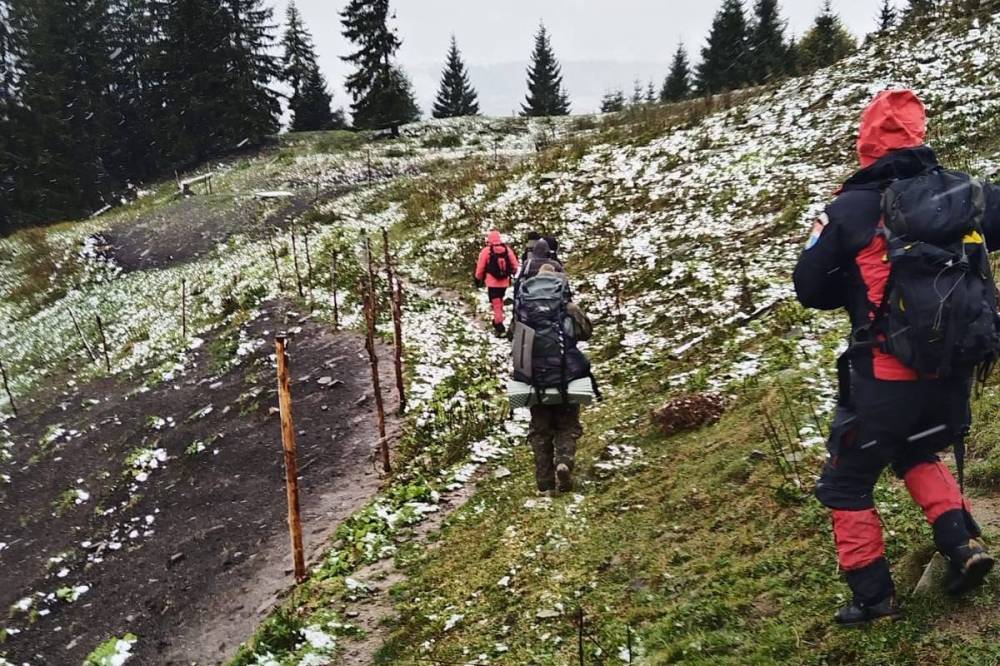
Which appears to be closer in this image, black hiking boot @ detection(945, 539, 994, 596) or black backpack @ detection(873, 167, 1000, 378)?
black backpack @ detection(873, 167, 1000, 378)

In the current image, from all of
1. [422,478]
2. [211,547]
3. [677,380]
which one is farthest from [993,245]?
A: [211,547]

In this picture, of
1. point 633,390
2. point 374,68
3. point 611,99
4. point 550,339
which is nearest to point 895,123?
point 550,339

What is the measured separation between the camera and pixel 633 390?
29.4 ft

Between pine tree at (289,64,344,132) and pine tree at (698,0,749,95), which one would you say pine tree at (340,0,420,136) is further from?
pine tree at (698,0,749,95)

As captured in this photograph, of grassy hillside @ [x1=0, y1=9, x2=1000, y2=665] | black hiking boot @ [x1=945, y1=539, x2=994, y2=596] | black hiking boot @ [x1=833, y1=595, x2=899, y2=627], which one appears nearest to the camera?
black hiking boot @ [x1=945, y1=539, x2=994, y2=596]

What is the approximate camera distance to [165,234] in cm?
2762

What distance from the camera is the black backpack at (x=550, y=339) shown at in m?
6.45

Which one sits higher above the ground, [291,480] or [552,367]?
[552,367]

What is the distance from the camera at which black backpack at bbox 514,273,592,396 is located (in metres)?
6.45

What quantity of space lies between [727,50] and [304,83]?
127ft

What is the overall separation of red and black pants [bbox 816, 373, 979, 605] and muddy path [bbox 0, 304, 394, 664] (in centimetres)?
595

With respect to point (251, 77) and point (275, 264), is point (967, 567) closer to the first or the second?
point (275, 264)

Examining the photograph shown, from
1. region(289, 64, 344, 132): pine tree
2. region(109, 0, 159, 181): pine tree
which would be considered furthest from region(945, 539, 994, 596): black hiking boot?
region(289, 64, 344, 132): pine tree

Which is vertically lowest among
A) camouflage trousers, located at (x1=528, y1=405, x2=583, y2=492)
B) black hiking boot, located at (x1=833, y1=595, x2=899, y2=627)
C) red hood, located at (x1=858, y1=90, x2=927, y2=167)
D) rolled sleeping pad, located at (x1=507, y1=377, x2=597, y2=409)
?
camouflage trousers, located at (x1=528, y1=405, x2=583, y2=492)
